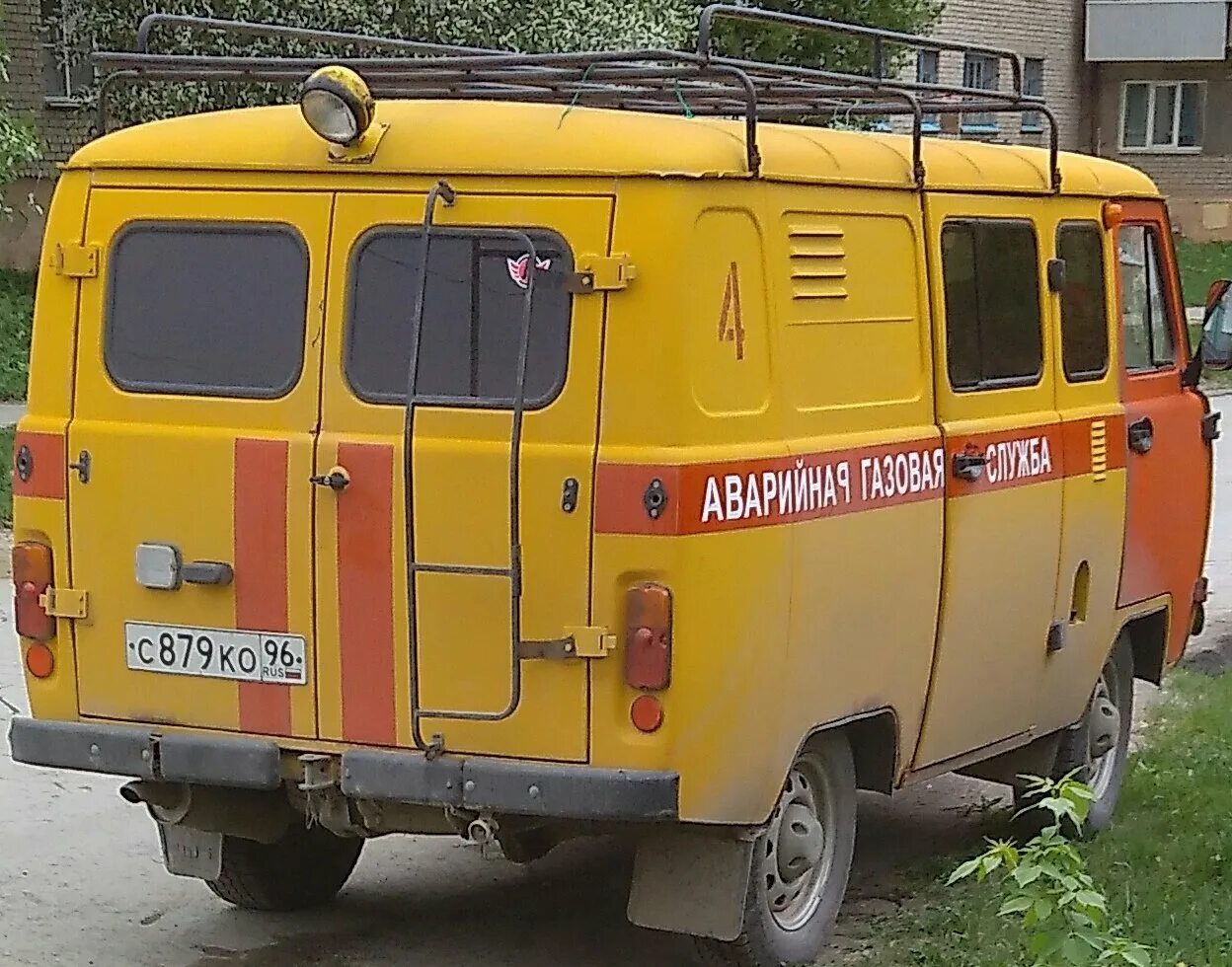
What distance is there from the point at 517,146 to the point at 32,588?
176cm

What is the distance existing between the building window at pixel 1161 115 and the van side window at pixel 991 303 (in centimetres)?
3355

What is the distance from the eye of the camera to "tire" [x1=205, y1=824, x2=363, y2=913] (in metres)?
6.57

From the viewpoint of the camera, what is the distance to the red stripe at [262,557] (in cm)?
561

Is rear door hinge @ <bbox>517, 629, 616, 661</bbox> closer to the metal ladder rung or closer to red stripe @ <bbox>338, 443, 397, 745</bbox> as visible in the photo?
the metal ladder rung

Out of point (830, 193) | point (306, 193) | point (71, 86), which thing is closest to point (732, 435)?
point (830, 193)

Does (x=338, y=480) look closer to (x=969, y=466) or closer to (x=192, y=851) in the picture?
(x=192, y=851)

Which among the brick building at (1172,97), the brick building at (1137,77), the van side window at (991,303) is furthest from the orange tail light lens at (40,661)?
the brick building at (1172,97)

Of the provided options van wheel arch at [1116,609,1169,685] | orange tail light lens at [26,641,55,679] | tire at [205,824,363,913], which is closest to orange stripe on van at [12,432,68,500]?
orange tail light lens at [26,641,55,679]

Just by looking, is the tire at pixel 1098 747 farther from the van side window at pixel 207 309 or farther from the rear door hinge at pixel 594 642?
the van side window at pixel 207 309

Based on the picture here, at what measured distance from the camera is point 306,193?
5664 millimetres

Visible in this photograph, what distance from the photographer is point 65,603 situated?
5.84 metres

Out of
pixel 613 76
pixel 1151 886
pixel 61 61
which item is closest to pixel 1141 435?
pixel 1151 886

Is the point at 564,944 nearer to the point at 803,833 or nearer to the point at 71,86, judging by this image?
the point at 803,833

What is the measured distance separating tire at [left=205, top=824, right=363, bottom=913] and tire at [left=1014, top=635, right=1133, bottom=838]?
2315mm
